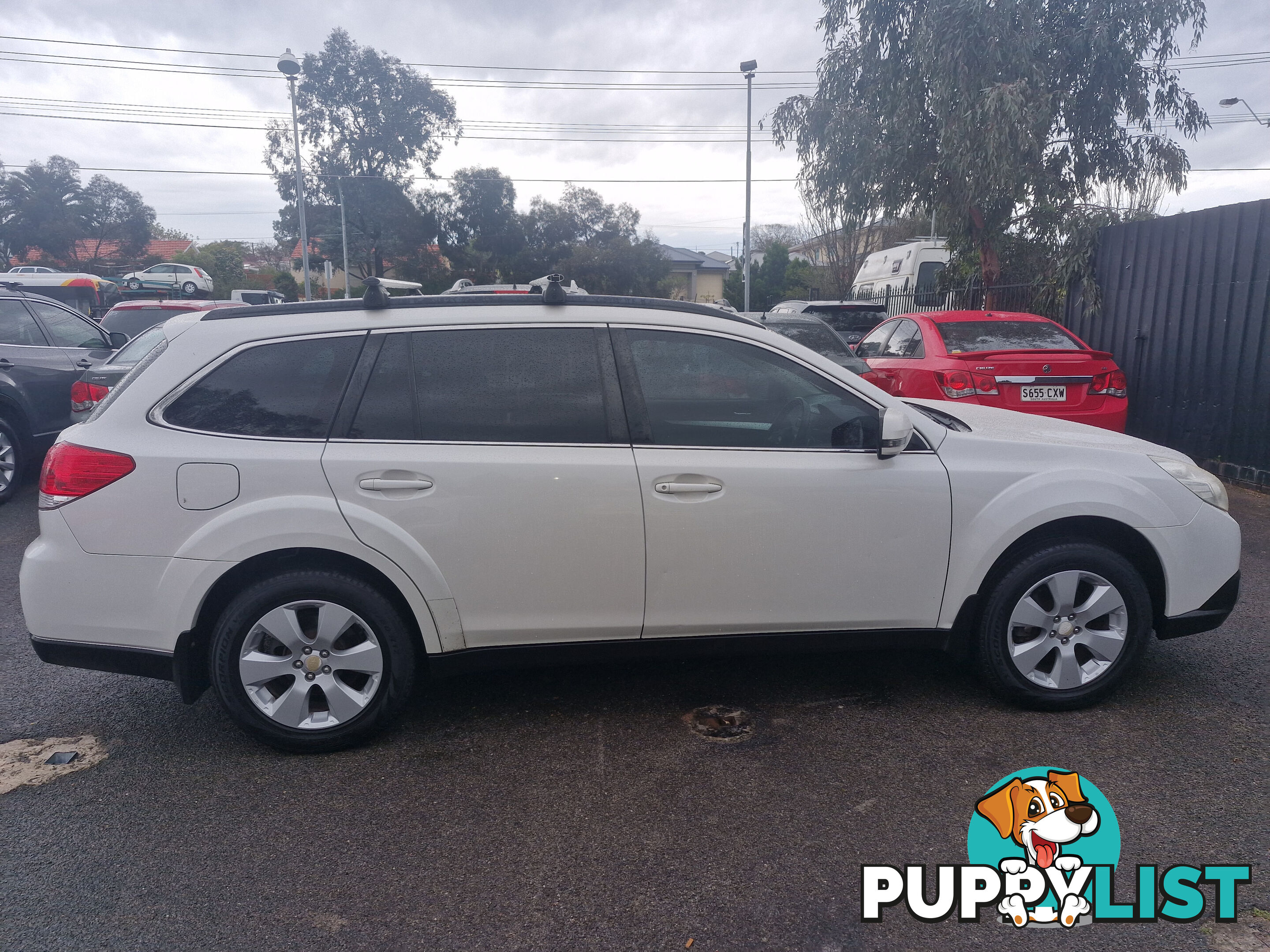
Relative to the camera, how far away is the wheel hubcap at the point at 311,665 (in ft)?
10.8

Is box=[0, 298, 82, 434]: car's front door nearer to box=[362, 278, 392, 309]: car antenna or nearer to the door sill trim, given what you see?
box=[362, 278, 392, 309]: car antenna

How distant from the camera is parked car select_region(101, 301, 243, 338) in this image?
41.1 feet

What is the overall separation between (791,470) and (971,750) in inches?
49.2

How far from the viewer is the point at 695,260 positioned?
6259 cm

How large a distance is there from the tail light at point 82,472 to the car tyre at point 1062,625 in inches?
132

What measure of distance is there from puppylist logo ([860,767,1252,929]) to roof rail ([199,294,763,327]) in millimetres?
2063

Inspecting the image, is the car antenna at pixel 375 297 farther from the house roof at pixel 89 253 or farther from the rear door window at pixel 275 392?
the house roof at pixel 89 253


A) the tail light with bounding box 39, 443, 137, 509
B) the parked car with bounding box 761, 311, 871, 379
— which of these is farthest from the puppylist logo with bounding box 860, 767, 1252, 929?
the parked car with bounding box 761, 311, 871, 379

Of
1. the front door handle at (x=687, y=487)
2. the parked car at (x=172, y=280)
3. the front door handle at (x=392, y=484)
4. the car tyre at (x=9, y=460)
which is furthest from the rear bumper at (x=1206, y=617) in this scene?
the parked car at (x=172, y=280)

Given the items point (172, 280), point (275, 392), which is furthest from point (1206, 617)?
point (172, 280)

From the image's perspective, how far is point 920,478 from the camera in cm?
356

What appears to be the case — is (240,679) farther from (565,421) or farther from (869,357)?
(869,357)

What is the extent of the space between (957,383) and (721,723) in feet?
15.9

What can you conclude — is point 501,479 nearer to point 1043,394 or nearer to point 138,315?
point 1043,394
